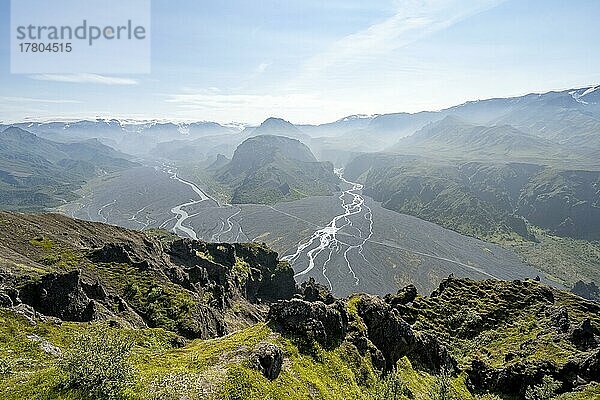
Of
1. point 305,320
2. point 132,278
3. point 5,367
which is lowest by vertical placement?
point 132,278

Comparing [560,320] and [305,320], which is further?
[560,320]

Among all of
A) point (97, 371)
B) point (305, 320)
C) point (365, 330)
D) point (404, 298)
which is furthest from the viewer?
point (404, 298)

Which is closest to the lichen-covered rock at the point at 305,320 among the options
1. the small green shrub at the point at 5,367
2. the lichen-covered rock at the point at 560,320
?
the small green shrub at the point at 5,367

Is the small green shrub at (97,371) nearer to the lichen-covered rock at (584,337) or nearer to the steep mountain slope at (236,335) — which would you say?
the steep mountain slope at (236,335)

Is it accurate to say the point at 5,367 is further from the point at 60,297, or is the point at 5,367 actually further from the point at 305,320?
the point at 305,320

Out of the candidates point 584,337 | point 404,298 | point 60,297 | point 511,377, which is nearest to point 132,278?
point 60,297

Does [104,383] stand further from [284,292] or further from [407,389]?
[284,292]
